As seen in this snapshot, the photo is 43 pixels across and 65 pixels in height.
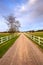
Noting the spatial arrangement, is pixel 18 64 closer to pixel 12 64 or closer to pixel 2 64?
pixel 12 64

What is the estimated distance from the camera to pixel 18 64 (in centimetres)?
783

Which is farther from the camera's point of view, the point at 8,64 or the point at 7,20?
the point at 7,20

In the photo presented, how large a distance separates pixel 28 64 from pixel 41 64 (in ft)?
2.47

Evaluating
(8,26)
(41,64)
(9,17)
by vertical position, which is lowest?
(41,64)

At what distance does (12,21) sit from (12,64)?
4259 centimetres

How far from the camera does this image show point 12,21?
49.9 m

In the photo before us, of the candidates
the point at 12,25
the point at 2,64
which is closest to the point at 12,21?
the point at 12,25

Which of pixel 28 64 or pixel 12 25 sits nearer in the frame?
pixel 28 64

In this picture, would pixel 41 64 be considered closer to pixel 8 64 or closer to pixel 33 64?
pixel 33 64

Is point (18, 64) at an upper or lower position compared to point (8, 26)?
lower

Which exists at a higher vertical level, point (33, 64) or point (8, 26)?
point (8, 26)

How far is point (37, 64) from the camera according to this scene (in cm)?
782

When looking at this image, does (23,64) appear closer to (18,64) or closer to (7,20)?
(18,64)

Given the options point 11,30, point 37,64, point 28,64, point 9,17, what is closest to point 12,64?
point 28,64
